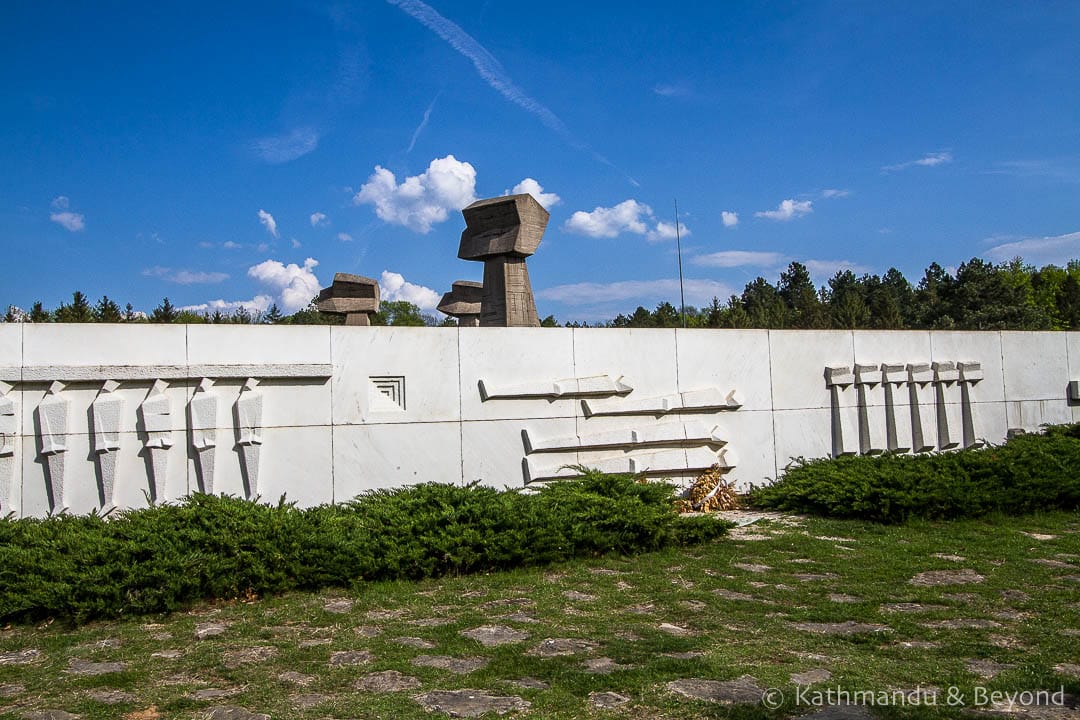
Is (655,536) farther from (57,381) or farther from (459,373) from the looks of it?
(57,381)

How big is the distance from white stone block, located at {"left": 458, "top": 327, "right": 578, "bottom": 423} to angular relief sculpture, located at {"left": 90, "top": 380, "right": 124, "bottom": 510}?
3407 mm

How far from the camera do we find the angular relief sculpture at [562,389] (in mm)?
9258

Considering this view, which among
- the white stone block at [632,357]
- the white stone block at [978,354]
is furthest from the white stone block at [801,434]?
the white stone block at [978,354]

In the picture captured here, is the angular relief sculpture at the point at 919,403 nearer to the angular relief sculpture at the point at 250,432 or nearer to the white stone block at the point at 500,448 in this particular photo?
the white stone block at the point at 500,448

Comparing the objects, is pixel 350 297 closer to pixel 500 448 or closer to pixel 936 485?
pixel 500 448

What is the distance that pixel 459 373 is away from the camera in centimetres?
916

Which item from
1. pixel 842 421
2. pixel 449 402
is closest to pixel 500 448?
pixel 449 402

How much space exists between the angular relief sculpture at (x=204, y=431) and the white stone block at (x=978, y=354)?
9230 millimetres

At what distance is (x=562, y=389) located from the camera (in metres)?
9.50

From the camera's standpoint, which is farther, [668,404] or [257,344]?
[668,404]

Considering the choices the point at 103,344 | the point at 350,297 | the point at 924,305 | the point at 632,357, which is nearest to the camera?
the point at 103,344

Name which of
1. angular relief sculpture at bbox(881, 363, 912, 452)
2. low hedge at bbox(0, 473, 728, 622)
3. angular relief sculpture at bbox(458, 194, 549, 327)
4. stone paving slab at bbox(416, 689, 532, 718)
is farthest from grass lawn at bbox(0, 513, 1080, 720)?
angular relief sculpture at bbox(458, 194, 549, 327)

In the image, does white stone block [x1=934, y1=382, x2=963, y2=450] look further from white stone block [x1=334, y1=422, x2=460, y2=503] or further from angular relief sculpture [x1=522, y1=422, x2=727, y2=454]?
white stone block [x1=334, y1=422, x2=460, y2=503]

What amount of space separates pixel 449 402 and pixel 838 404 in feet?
17.4
